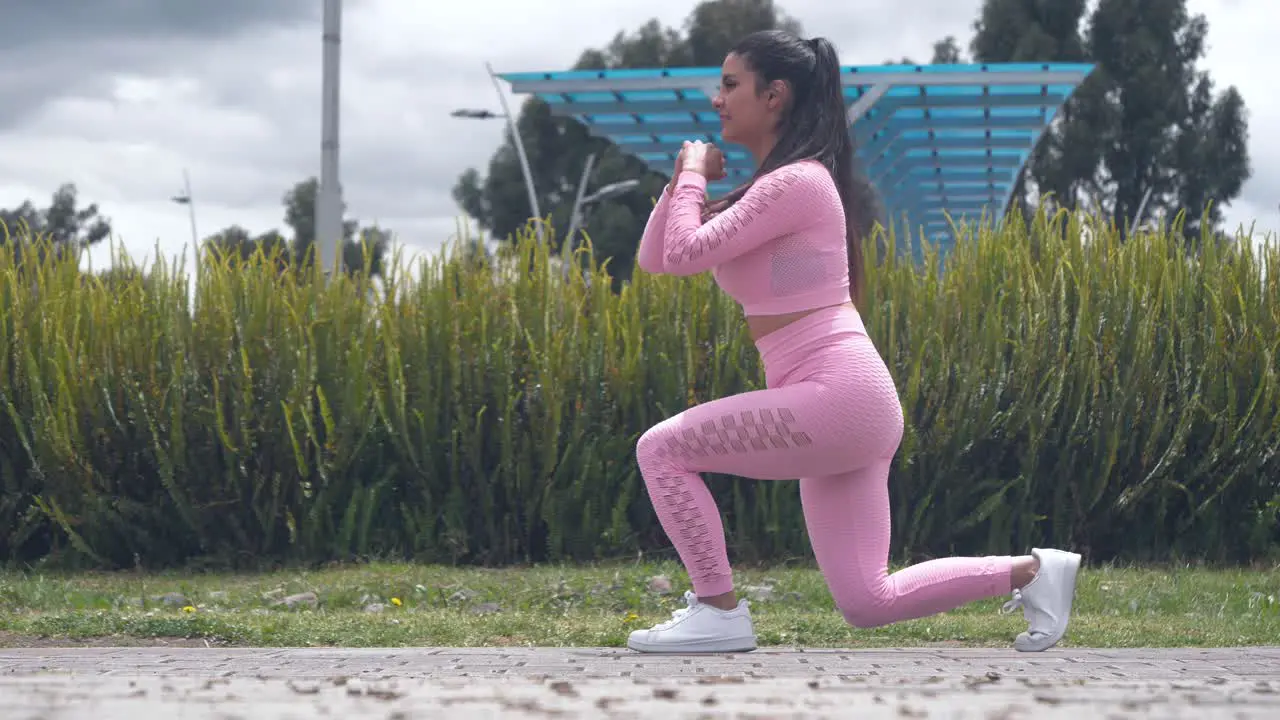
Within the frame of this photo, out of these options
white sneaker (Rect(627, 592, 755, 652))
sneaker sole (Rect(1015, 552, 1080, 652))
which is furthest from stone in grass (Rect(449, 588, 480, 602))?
sneaker sole (Rect(1015, 552, 1080, 652))

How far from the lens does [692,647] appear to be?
439 centimetres

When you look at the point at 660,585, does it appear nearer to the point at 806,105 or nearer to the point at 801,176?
the point at 806,105

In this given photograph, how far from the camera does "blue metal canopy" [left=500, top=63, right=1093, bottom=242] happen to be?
20016 millimetres

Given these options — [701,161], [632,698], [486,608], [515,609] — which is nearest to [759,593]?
[515,609]

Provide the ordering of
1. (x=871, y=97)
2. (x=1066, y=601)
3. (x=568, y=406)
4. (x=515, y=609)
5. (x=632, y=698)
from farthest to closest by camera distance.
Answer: (x=871, y=97) < (x=568, y=406) < (x=515, y=609) < (x=1066, y=601) < (x=632, y=698)

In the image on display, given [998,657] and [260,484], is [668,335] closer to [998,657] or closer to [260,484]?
[260,484]

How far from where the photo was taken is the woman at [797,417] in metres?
4.25

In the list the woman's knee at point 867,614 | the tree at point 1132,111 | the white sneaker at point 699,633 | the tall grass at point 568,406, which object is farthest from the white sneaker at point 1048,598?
the tree at point 1132,111

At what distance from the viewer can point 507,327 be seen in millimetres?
9188

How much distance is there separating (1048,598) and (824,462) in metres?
0.75

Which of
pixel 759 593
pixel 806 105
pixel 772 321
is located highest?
pixel 806 105

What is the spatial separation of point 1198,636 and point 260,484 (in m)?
5.36

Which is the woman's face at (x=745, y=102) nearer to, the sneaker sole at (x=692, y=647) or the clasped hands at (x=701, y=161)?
the clasped hands at (x=701, y=161)

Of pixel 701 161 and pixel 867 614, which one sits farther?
pixel 701 161
